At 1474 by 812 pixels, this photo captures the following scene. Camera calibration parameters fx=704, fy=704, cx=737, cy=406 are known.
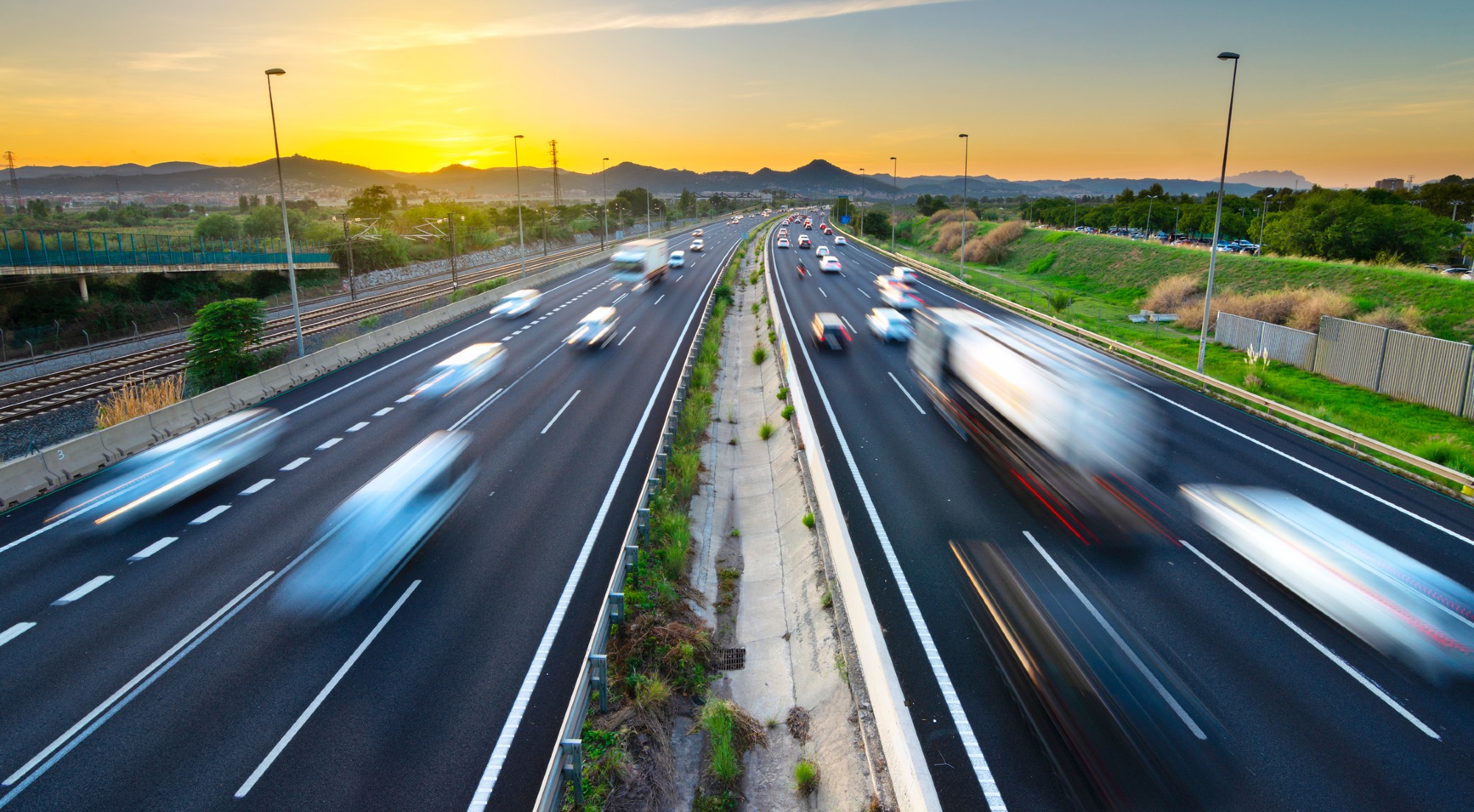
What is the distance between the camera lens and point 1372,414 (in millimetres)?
20625

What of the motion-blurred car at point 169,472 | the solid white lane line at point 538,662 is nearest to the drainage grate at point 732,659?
the solid white lane line at point 538,662

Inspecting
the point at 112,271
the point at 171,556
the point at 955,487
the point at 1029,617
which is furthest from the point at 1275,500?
the point at 112,271

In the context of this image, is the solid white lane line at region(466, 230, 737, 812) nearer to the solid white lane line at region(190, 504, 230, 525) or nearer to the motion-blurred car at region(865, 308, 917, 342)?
the solid white lane line at region(190, 504, 230, 525)

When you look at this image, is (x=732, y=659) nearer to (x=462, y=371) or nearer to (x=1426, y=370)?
(x=462, y=371)

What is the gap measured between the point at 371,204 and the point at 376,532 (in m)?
118

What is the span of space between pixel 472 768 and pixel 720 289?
3864cm

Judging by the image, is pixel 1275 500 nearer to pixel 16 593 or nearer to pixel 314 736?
pixel 314 736

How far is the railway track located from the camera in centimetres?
2344

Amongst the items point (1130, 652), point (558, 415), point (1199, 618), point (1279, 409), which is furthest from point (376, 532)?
point (1279, 409)

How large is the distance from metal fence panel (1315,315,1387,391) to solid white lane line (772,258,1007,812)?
62.9ft

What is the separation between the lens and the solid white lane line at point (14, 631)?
9.48 meters

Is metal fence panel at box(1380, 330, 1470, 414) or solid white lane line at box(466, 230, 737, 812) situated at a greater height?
metal fence panel at box(1380, 330, 1470, 414)

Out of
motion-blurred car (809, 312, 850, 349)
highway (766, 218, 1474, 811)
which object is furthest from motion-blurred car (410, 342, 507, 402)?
motion-blurred car (809, 312, 850, 349)

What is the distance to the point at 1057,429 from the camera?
1598 centimetres
